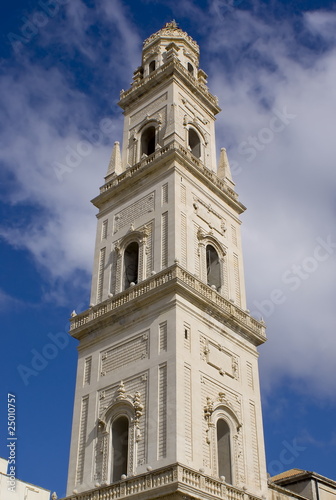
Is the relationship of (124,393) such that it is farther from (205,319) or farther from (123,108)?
(123,108)

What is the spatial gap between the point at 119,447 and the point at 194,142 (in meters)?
20.4

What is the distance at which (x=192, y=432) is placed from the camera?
24.7 meters

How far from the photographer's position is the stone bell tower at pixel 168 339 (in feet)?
81.1

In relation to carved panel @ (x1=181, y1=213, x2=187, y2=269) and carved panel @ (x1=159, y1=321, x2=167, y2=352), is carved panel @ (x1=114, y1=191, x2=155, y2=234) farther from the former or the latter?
carved panel @ (x1=159, y1=321, x2=167, y2=352)

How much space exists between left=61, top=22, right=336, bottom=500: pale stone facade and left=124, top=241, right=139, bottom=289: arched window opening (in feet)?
0.26

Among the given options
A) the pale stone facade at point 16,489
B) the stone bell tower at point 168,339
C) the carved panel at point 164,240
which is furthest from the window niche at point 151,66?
the pale stone facade at point 16,489

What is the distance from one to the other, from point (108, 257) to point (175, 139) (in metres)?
7.53

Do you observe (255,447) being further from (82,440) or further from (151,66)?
(151,66)

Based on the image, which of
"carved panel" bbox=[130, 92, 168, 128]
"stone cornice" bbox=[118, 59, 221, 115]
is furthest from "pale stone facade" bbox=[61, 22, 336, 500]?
"stone cornice" bbox=[118, 59, 221, 115]

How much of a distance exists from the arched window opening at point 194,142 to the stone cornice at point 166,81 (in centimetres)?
309

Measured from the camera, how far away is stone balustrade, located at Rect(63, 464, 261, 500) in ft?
73.5

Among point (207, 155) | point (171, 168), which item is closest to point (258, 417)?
point (171, 168)

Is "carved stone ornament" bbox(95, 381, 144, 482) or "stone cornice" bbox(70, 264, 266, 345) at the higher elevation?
"stone cornice" bbox(70, 264, 266, 345)

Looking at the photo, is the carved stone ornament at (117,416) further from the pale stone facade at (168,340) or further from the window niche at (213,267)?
the window niche at (213,267)
